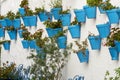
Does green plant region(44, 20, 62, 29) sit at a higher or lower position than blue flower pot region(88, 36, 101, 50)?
higher

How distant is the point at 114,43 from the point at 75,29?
1481 millimetres

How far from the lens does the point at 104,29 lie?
7449 mm

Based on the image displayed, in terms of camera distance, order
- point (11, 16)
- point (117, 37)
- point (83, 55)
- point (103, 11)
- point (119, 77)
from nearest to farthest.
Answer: point (119, 77) < point (117, 37) < point (103, 11) < point (83, 55) < point (11, 16)

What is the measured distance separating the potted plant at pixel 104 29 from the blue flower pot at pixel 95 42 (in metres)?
0.17

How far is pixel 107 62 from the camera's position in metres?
7.52

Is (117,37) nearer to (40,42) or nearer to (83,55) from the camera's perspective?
(83,55)

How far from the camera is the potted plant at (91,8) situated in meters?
7.84

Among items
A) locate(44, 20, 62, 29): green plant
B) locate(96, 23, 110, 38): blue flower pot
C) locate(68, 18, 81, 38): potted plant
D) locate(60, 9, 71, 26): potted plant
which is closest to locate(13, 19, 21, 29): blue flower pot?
locate(44, 20, 62, 29): green plant

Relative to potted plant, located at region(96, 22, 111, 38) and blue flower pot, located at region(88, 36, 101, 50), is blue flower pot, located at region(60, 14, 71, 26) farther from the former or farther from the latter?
potted plant, located at region(96, 22, 111, 38)

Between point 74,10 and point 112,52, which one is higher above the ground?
point 74,10

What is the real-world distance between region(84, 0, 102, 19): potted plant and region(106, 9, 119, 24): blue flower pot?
0.54 m

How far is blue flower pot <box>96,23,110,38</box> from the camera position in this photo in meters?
7.40

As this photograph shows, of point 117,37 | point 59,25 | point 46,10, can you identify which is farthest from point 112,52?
point 46,10

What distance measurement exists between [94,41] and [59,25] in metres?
1.63
